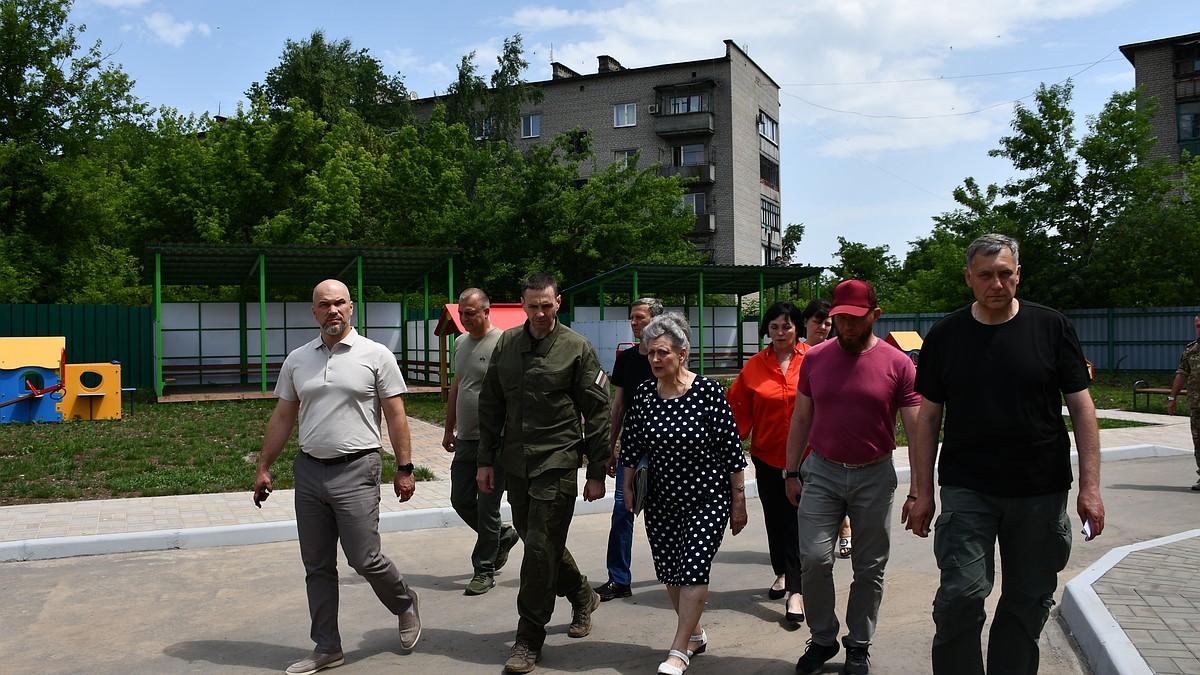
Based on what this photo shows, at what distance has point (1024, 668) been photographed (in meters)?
3.88

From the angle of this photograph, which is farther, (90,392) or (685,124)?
(685,124)

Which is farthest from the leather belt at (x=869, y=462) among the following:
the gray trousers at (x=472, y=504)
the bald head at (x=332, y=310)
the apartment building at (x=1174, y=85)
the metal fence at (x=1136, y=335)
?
the apartment building at (x=1174, y=85)

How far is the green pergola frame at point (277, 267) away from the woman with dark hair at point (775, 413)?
1762 centimetres

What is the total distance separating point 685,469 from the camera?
467 cm

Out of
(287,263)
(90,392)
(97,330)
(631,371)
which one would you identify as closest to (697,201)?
(287,263)

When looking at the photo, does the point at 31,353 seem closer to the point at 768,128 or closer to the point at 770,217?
the point at 768,128

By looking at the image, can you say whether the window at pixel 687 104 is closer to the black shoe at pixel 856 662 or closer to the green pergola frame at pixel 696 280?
the green pergola frame at pixel 696 280

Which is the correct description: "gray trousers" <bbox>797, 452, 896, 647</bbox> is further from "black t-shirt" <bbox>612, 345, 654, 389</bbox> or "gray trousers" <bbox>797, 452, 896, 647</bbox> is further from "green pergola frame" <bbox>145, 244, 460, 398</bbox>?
→ "green pergola frame" <bbox>145, 244, 460, 398</bbox>

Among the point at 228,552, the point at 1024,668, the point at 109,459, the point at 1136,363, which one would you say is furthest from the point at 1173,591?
the point at 1136,363

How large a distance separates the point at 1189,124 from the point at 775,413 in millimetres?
49048

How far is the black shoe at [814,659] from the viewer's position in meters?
4.57

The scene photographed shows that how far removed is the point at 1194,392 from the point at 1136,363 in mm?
→ 24638

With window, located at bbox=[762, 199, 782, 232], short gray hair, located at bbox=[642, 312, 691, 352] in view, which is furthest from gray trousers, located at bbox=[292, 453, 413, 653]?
window, located at bbox=[762, 199, 782, 232]

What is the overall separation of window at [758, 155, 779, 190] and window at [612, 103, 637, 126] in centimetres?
753
